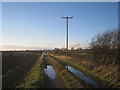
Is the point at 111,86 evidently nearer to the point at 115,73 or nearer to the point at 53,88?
the point at 115,73

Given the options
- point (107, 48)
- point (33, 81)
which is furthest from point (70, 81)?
point (107, 48)

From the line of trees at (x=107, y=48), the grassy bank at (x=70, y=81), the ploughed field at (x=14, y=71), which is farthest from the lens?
the line of trees at (x=107, y=48)

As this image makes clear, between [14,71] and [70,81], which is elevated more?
[70,81]

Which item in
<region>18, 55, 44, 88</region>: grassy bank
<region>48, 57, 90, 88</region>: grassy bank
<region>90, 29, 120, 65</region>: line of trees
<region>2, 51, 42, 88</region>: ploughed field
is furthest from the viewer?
<region>90, 29, 120, 65</region>: line of trees

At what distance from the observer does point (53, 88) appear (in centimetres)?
1036

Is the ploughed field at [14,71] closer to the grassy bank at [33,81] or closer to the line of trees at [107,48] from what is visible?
the grassy bank at [33,81]

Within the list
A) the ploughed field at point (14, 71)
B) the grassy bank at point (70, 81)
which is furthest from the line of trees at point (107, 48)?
the ploughed field at point (14, 71)

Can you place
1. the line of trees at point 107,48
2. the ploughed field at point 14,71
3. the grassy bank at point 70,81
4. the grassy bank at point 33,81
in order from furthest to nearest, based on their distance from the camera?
the line of trees at point 107,48
the ploughed field at point 14,71
the grassy bank at point 33,81
the grassy bank at point 70,81

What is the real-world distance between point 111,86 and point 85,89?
2273 mm

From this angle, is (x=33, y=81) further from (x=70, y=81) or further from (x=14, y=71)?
(x=14, y=71)

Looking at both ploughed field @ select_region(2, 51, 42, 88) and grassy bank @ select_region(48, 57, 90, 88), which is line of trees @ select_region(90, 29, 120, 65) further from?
ploughed field @ select_region(2, 51, 42, 88)

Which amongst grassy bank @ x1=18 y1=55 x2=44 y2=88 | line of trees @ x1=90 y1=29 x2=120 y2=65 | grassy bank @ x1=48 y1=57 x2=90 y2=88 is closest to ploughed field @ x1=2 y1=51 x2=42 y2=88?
grassy bank @ x1=18 y1=55 x2=44 y2=88

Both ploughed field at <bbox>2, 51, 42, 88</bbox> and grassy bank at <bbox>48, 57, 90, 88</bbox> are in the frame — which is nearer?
grassy bank at <bbox>48, 57, 90, 88</bbox>

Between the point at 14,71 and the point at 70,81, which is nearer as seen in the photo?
the point at 70,81
